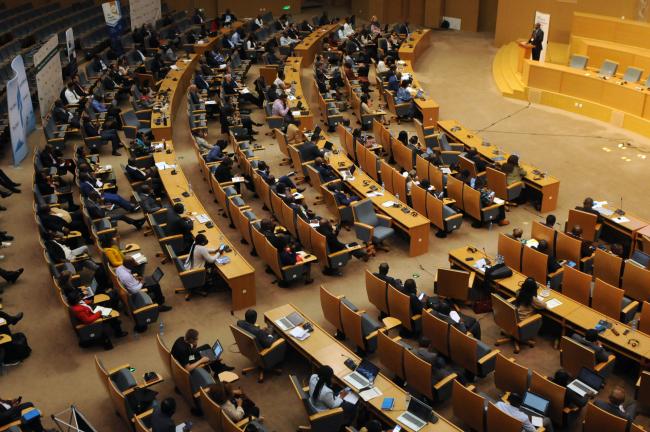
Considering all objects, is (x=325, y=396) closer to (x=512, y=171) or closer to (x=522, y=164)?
(x=512, y=171)

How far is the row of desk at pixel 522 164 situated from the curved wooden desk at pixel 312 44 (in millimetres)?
9208

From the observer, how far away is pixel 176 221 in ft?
41.4

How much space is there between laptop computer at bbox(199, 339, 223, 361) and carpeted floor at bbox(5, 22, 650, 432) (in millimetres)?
669

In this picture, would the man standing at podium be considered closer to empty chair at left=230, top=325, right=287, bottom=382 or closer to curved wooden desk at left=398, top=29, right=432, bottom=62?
curved wooden desk at left=398, top=29, right=432, bottom=62

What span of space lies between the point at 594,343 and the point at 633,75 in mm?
12419

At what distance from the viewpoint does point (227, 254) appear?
38.8 ft

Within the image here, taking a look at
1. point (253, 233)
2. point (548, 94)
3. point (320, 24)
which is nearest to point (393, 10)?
point (320, 24)

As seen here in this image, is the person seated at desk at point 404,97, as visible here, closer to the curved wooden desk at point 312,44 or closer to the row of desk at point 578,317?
the curved wooden desk at point 312,44

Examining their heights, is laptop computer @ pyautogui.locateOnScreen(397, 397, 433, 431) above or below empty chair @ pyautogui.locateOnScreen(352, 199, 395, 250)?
below

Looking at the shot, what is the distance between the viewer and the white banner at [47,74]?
19141mm

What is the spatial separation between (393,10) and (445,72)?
28.4 feet

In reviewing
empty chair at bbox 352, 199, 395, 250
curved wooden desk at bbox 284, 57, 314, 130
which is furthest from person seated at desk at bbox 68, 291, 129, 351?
curved wooden desk at bbox 284, 57, 314, 130

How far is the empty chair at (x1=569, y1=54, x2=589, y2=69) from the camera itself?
20.7m

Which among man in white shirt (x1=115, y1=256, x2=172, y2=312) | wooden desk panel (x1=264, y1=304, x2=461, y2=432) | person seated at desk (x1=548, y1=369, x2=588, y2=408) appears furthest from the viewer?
man in white shirt (x1=115, y1=256, x2=172, y2=312)
